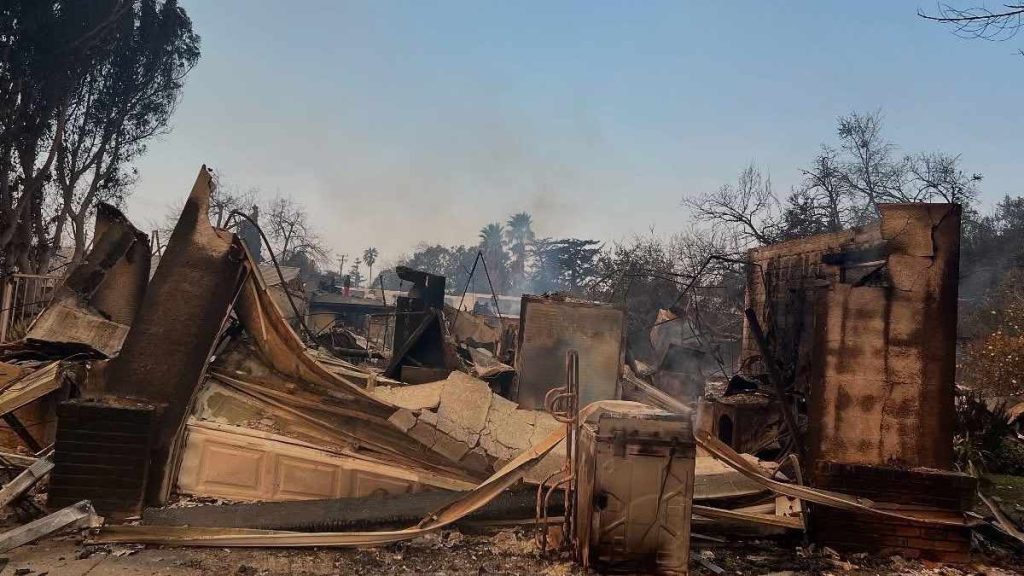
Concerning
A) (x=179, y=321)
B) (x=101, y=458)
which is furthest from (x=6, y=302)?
(x=101, y=458)

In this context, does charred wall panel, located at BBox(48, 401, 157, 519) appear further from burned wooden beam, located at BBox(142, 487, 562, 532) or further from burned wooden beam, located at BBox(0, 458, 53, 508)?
burned wooden beam, located at BBox(142, 487, 562, 532)

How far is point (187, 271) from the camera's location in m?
5.09

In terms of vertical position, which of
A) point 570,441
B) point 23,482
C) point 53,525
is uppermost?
point 570,441

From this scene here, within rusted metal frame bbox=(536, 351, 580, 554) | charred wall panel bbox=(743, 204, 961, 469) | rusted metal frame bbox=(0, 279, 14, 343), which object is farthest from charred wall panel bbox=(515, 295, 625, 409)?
rusted metal frame bbox=(0, 279, 14, 343)

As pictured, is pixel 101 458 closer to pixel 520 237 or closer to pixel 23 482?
pixel 23 482

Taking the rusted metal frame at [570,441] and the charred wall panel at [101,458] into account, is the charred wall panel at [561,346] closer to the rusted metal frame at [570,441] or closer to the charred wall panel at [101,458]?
the rusted metal frame at [570,441]

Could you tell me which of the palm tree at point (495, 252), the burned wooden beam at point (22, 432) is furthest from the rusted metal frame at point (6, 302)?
the palm tree at point (495, 252)

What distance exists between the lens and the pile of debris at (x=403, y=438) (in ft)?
13.0

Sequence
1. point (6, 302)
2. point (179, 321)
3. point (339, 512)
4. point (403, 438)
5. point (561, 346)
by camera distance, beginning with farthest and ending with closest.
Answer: point (6, 302) < point (561, 346) < point (403, 438) < point (179, 321) < point (339, 512)

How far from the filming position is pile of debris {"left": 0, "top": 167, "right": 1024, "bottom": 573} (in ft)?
13.0

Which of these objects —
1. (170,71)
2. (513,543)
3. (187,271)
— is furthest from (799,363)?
(170,71)

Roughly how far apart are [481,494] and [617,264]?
75.4ft

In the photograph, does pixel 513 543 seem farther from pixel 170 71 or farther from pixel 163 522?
pixel 170 71

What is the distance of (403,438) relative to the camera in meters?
5.38
